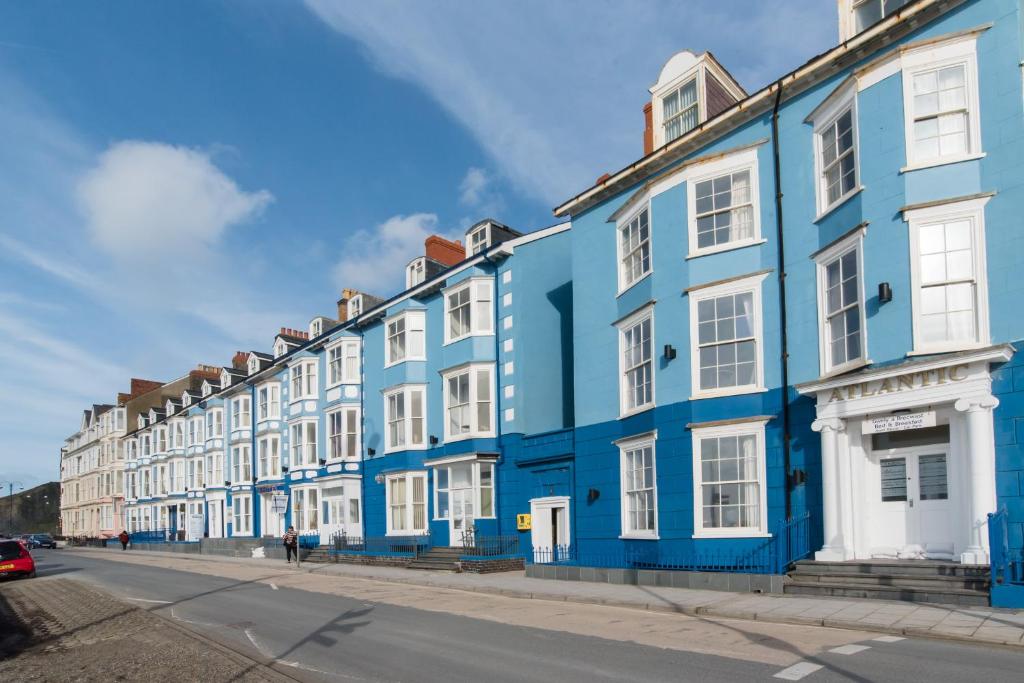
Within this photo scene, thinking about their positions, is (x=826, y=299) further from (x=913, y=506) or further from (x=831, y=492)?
(x=913, y=506)

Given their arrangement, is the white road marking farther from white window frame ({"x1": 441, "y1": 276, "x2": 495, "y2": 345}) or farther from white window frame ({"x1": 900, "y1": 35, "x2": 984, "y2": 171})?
white window frame ({"x1": 441, "y1": 276, "x2": 495, "y2": 345})

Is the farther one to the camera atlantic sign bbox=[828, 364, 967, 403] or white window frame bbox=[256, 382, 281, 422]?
white window frame bbox=[256, 382, 281, 422]

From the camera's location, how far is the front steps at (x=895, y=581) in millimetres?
13625

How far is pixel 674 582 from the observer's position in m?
18.6

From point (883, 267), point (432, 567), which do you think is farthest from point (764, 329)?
point (432, 567)

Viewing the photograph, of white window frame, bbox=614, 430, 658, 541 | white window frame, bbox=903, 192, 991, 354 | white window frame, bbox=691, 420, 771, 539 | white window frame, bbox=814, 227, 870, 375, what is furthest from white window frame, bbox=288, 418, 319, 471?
white window frame, bbox=903, 192, 991, 354

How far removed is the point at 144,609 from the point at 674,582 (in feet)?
Result: 38.2

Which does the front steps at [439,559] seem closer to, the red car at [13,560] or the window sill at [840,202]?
the red car at [13,560]

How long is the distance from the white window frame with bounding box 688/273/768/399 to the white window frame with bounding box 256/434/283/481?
29.9 meters

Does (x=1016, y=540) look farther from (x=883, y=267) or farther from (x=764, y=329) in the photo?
(x=764, y=329)

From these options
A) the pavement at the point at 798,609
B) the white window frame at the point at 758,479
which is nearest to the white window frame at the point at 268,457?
the pavement at the point at 798,609

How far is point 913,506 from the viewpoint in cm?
1589

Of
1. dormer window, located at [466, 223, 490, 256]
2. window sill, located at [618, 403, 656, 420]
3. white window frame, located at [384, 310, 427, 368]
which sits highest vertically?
dormer window, located at [466, 223, 490, 256]

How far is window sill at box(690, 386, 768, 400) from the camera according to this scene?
1870cm
